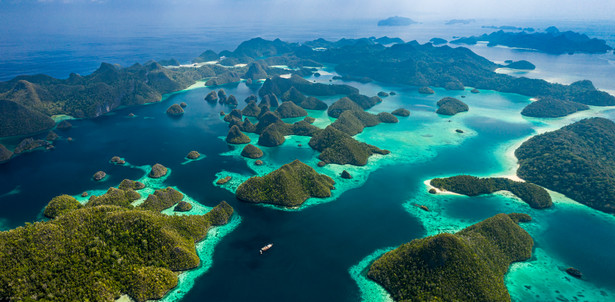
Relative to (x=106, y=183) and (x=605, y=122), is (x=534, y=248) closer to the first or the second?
(x=605, y=122)

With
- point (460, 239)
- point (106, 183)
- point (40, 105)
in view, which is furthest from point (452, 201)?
point (40, 105)

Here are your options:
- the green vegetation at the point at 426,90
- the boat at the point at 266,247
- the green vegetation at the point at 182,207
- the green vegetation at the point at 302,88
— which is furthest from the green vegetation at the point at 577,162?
the green vegetation at the point at 302,88

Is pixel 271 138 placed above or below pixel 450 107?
below

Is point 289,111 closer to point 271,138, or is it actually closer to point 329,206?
point 271,138

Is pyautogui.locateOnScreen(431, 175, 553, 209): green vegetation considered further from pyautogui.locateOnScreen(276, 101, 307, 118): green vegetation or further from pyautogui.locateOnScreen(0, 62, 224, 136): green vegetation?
pyautogui.locateOnScreen(0, 62, 224, 136): green vegetation

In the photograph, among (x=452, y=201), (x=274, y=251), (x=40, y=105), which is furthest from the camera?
(x=40, y=105)

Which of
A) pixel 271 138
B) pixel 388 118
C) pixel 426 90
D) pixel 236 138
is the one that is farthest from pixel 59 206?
pixel 426 90
